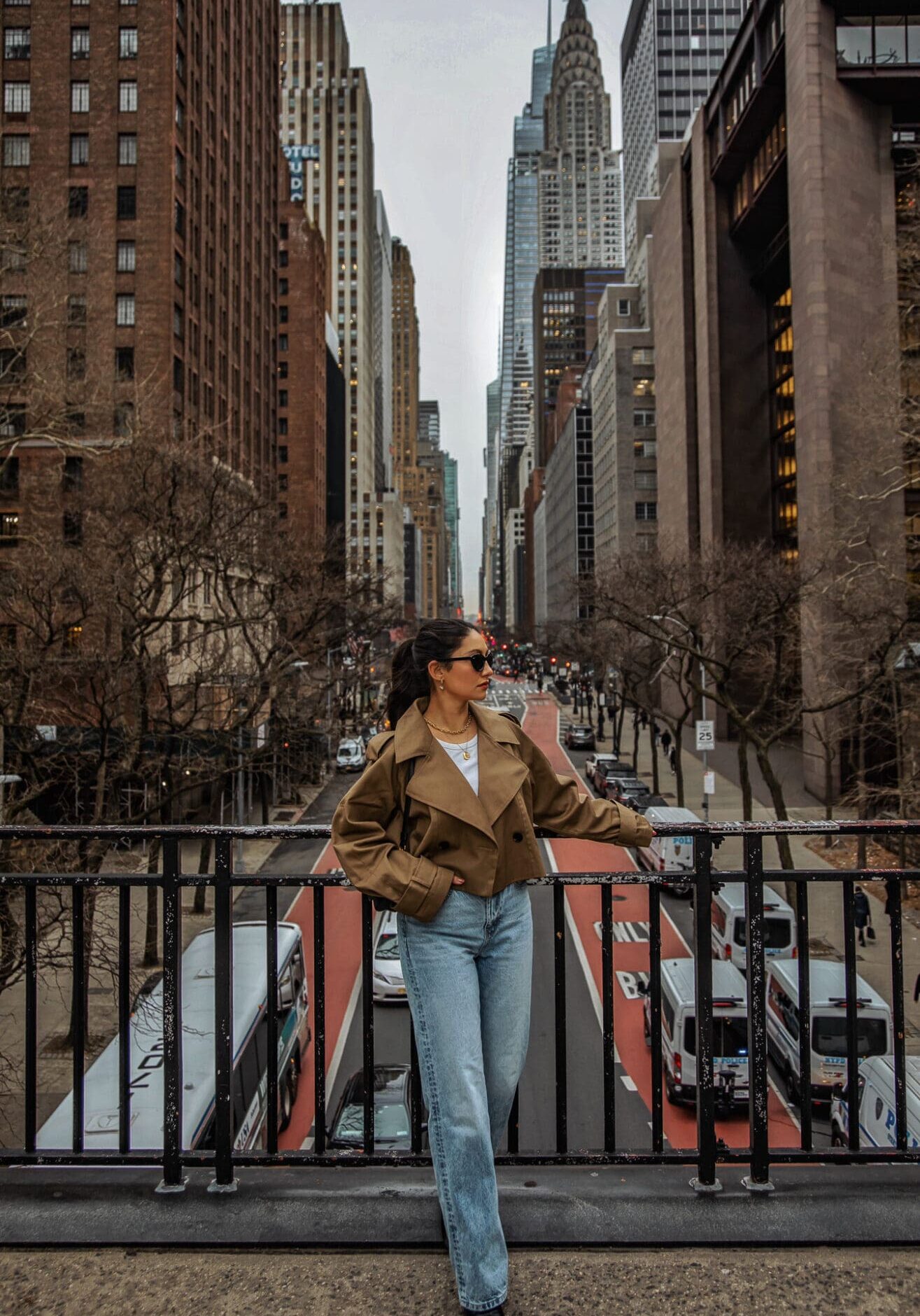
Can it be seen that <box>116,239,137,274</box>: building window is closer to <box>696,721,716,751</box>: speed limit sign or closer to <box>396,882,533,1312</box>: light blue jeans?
<box>696,721,716,751</box>: speed limit sign

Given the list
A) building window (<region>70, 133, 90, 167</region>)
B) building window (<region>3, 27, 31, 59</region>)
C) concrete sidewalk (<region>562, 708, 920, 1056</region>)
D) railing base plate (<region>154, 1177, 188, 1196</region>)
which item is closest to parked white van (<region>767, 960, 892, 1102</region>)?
concrete sidewalk (<region>562, 708, 920, 1056</region>)

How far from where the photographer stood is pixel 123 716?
70.2ft

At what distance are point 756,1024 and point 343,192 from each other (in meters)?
179

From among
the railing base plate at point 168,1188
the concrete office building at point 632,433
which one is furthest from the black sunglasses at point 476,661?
the concrete office building at point 632,433

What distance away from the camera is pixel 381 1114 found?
36.0 feet

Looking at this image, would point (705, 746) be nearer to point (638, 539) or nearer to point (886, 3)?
point (886, 3)

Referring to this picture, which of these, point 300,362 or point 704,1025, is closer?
point 704,1025

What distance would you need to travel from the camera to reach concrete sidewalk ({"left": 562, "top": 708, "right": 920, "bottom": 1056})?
1408cm

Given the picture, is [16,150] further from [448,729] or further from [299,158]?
[299,158]

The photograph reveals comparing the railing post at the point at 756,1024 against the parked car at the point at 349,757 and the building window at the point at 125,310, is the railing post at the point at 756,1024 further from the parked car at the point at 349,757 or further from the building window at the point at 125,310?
the building window at the point at 125,310

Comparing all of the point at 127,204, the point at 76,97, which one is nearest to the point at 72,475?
the point at 127,204

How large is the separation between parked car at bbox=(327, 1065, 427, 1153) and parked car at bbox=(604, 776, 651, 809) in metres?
23.1

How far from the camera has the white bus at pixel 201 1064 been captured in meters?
8.70

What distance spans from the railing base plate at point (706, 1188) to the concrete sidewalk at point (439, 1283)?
27 centimetres
